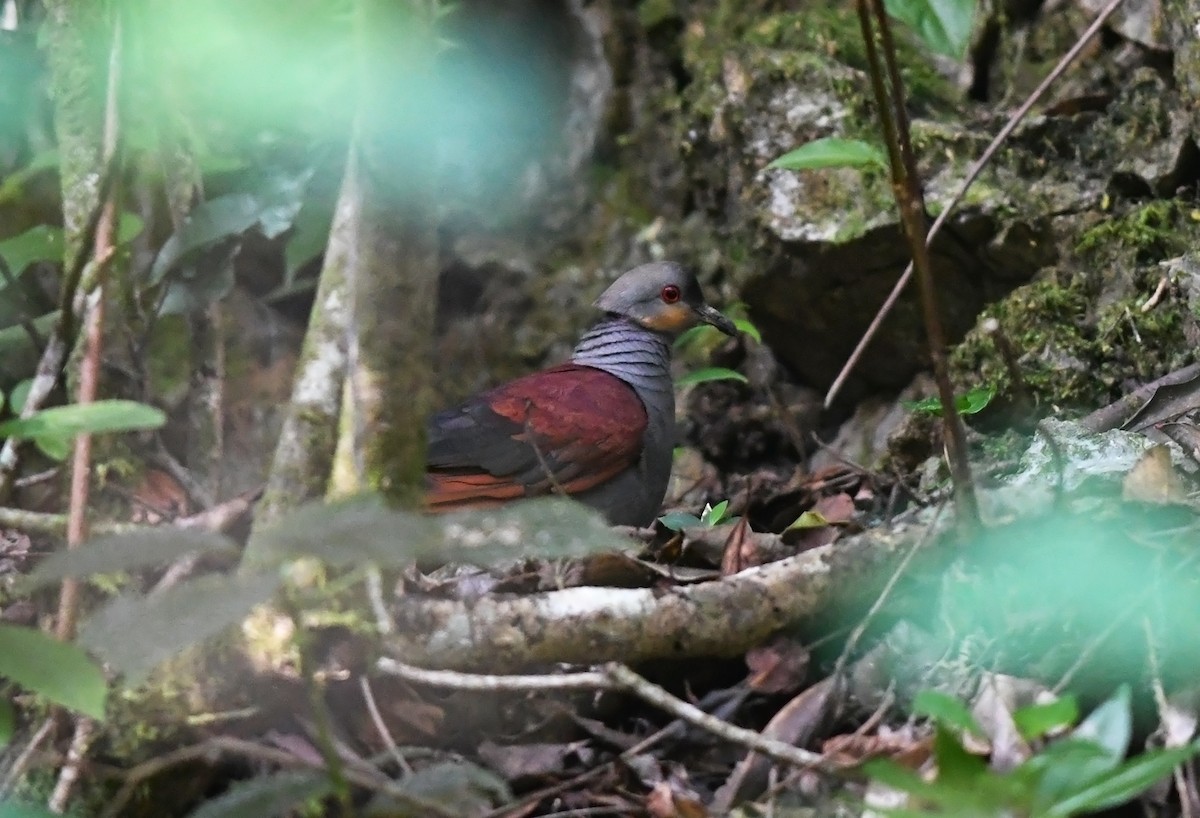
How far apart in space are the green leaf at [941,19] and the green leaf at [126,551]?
1.49m

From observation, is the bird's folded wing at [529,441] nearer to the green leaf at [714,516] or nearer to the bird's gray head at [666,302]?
the green leaf at [714,516]

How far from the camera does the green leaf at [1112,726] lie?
182 cm

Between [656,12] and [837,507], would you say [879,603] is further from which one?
[656,12]

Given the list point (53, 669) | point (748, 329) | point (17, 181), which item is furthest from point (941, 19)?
point (17, 181)

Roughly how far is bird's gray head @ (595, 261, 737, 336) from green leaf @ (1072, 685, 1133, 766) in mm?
3060

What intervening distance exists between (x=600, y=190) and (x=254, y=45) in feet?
7.54

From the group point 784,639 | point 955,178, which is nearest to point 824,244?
point 955,178

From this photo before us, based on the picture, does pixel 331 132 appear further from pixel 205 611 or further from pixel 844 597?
pixel 205 611

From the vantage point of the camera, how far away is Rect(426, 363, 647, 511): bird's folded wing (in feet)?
12.8

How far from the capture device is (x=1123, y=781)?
64.9 inches

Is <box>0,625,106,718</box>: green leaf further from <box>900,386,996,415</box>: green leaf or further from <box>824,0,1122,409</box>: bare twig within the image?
<box>900,386,996,415</box>: green leaf

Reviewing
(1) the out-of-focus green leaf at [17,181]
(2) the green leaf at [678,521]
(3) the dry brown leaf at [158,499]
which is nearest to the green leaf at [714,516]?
(2) the green leaf at [678,521]

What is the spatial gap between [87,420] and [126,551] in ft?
1.12

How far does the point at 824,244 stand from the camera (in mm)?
4672
